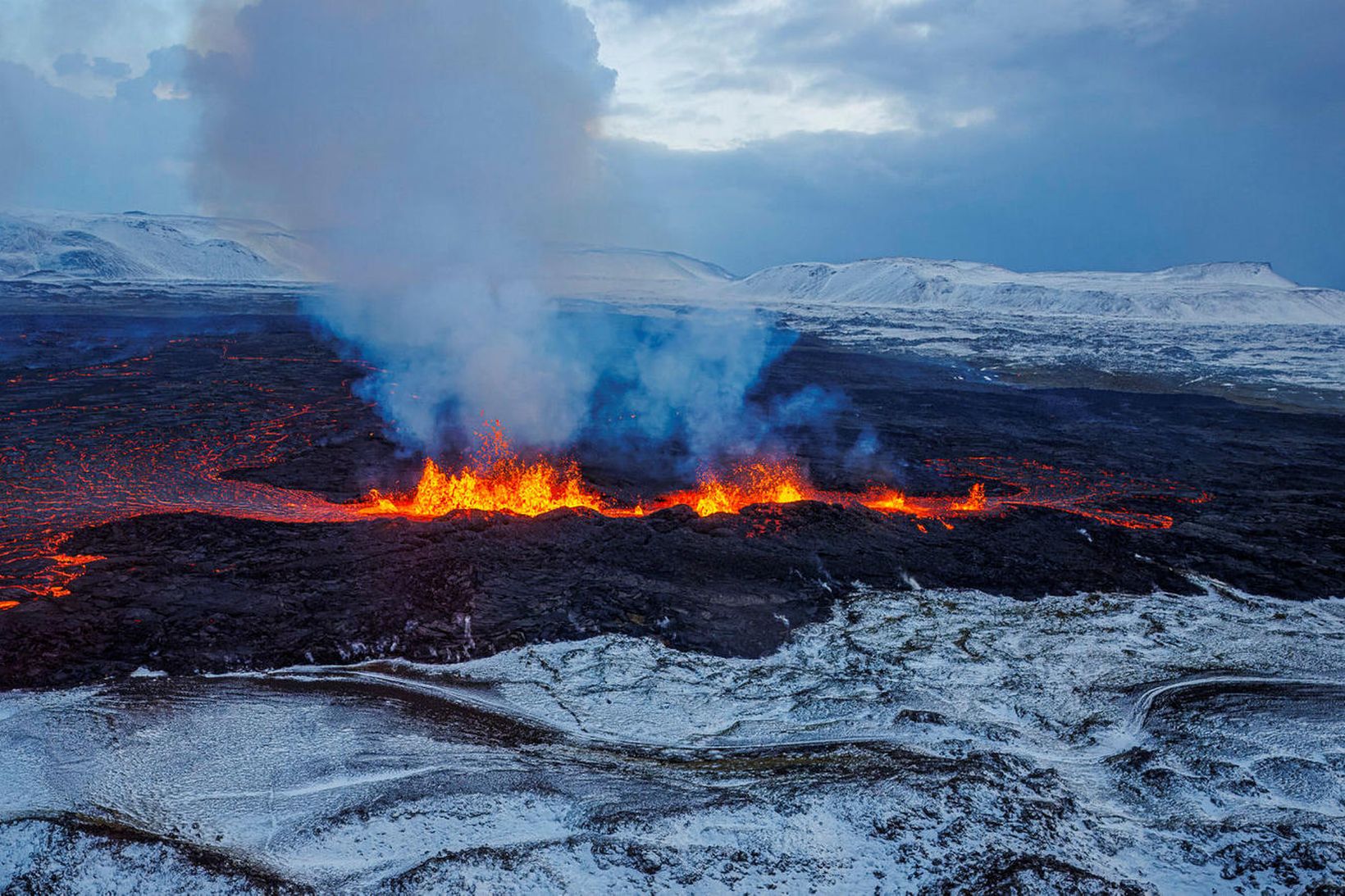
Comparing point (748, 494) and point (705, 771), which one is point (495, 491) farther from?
point (705, 771)

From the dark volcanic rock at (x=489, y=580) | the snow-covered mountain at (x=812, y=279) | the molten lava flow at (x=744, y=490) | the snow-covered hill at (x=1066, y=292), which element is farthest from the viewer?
the snow-covered hill at (x=1066, y=292)

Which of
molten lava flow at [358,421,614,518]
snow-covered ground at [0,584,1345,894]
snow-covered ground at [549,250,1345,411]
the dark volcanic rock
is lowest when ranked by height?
snow-covered ground at [0,584,1345,894]

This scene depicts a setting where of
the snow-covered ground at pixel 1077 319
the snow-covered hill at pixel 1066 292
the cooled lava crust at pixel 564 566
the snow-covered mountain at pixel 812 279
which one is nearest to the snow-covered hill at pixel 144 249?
the snow-covered mountain at pixel 812 279

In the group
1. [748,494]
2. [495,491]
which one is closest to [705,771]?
[495,491]

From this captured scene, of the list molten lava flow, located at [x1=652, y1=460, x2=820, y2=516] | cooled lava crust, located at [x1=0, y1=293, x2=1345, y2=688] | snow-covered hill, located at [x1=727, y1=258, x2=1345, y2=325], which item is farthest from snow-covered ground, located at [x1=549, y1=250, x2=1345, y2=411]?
molten lava flow, located at [x1=652, y1=460, x2=820, y2=516]

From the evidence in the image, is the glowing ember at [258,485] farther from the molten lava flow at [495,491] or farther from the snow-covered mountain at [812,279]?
the snow-covered mountain at [812,279]

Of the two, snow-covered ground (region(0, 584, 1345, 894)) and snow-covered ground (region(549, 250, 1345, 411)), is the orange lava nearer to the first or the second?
snow-covered ground (region(0, 584, 1345, 894))

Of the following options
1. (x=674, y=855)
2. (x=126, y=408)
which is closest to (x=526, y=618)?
(x=674, y=855)

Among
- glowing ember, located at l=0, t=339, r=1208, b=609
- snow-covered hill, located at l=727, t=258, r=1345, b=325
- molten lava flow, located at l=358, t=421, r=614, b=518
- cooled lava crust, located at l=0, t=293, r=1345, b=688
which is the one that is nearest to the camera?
cooled lava crust, located at l=0, t=293, r=1345, b=688
